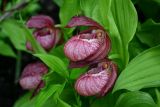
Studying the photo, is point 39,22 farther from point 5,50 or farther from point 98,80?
point 5,50

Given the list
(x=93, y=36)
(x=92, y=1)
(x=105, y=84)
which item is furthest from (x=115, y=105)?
(x=92, y=1)

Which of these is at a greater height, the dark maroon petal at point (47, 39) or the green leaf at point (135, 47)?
the dark maroon petal at point (47, 39)

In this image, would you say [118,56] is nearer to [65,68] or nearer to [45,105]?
[65,68]

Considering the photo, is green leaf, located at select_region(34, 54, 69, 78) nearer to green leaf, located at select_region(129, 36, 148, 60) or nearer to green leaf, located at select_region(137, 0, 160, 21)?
green leaf, located at select_region(129, 36, 148, 60)

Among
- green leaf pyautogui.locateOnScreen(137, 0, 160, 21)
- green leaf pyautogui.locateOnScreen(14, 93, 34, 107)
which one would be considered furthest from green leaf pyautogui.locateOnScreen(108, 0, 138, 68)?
green leaf pyautogui.locateOnScreen(14, 93, 34, 107)

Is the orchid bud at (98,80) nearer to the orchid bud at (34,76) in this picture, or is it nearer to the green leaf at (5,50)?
the orchid bud at (34,76)

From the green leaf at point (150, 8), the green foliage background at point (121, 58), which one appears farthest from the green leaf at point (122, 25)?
the green leaf at point (150, 8)

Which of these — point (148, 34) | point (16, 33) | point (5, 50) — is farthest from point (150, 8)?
point (5, 50)
